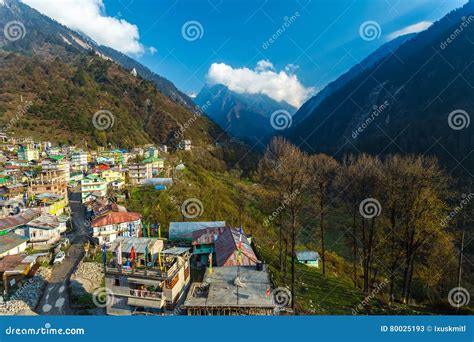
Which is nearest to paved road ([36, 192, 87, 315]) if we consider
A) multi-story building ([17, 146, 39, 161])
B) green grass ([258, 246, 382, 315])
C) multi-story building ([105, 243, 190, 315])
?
multi-story building ([105, 243, 190, 315])

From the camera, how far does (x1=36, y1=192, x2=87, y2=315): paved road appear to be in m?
17.9

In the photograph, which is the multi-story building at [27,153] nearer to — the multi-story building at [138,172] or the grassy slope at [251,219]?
the multi-story building at [138,172]

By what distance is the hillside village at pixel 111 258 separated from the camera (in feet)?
46.5

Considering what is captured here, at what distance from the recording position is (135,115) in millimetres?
109875

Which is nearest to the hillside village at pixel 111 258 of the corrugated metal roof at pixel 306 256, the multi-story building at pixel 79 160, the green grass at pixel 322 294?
the green grass at pixel 322 294

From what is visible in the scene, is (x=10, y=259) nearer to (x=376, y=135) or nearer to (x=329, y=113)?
(x=376, y=135)

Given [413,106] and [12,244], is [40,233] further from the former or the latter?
[413,106]

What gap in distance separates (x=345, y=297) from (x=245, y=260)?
6.97 metres
